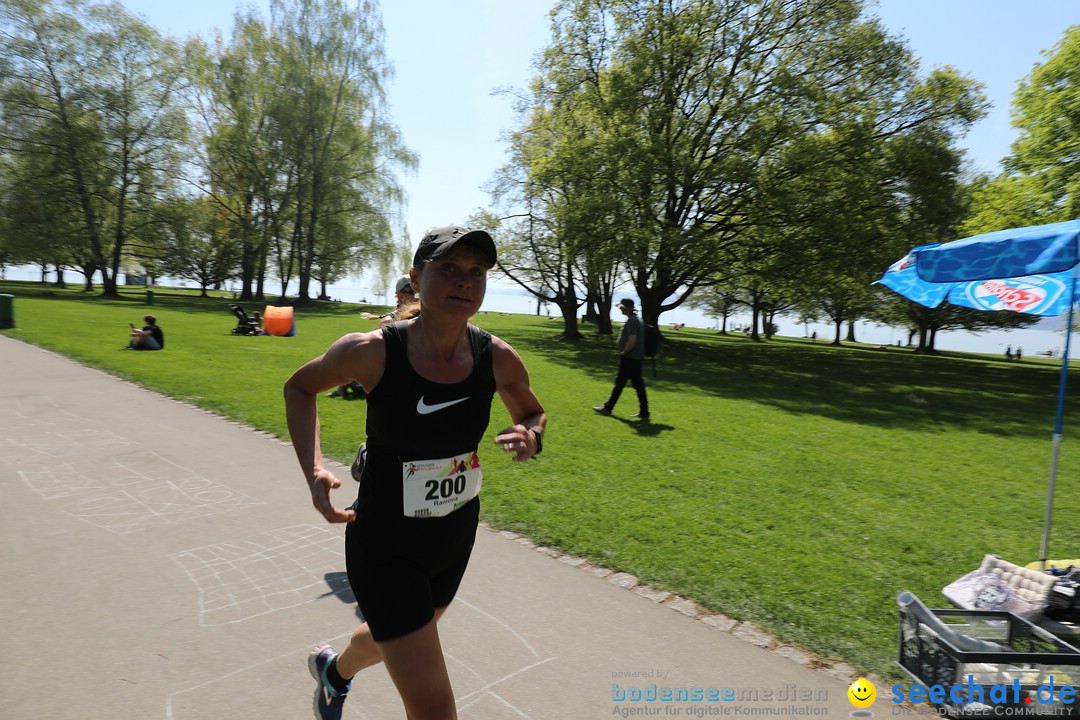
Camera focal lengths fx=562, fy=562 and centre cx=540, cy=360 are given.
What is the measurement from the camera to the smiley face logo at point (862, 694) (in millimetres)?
2941

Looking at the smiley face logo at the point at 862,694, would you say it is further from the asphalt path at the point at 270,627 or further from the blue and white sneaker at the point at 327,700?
the blue and white sneaker at the point at 327,700

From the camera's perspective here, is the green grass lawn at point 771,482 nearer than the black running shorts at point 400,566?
No

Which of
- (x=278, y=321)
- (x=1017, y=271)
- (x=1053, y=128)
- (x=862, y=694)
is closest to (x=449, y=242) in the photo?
(x=862, y=694)

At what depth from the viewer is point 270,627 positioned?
3.34 m

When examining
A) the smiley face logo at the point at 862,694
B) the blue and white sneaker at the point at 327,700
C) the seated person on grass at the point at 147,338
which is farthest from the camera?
the seated person on grass at the point at 147,338

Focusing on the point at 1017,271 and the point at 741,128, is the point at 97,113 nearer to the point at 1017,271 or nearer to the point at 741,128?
the point at 741,128

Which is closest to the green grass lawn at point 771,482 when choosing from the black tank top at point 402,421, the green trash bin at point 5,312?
the green trash bin at point 5,312

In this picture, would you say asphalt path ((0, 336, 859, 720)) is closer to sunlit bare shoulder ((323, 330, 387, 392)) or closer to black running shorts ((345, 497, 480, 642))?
black running shorts ((345, 497, 480, 642))

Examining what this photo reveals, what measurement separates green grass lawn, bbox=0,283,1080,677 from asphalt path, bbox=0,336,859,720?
18.4 inches

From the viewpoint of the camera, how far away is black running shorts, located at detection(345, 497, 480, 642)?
196cm

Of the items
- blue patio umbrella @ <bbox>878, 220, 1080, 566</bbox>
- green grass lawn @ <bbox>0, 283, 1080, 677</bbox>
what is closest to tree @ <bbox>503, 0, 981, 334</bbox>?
green grass lawn @ <bbox>0, 283, 1080, 677</bbox>

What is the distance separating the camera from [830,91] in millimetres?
22156

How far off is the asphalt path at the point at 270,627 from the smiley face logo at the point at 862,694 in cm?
5

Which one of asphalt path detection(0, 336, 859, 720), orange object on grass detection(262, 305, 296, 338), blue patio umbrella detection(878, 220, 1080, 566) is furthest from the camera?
orange object on grass detection(262, 305, 296, 338)
